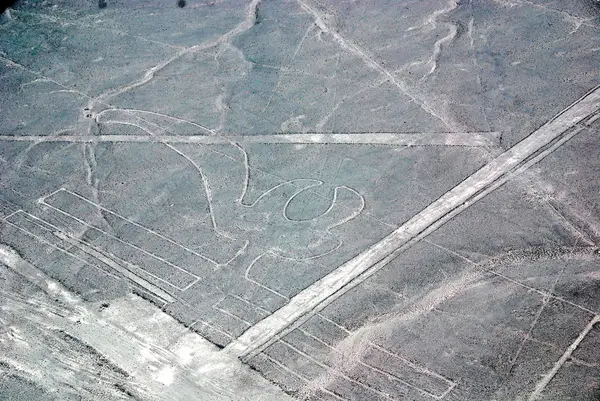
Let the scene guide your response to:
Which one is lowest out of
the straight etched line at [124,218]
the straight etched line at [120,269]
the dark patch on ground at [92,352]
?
the dark patch on ground at [92,352]

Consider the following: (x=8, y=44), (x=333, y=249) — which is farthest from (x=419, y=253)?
(x=8, y=44)

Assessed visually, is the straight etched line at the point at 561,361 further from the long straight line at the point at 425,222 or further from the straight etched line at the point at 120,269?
the straight etched line at the point at 120,269

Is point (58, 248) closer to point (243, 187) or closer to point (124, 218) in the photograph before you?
point (124, 218)

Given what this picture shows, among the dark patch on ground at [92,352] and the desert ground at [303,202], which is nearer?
the desert ground at [303,202]

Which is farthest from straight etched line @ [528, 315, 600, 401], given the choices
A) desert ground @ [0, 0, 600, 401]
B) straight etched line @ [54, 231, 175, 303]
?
straight etched line @ [54, 231, 175, 303]

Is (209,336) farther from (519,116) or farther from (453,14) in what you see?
(453,14)

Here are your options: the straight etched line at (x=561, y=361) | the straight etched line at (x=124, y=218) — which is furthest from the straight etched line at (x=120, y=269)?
the straight etched line at (x=561, y=361)

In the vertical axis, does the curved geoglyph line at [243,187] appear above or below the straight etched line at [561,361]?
above
